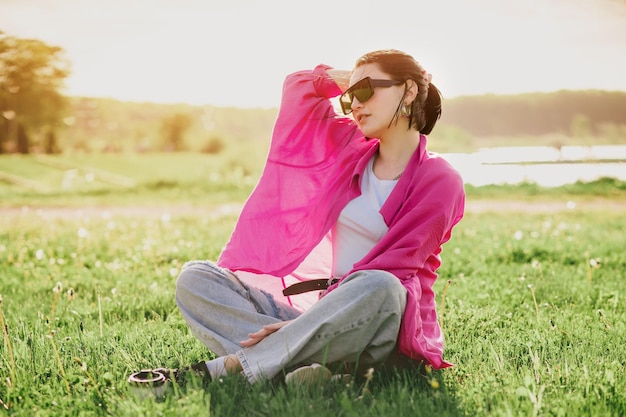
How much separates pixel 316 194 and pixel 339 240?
39cm

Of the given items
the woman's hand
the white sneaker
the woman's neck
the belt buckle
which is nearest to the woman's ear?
the woman's neck

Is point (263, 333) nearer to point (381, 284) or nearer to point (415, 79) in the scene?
point (381, 284)

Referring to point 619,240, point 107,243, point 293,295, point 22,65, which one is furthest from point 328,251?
point 22,65

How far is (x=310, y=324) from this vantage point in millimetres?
3158

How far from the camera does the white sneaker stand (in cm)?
310

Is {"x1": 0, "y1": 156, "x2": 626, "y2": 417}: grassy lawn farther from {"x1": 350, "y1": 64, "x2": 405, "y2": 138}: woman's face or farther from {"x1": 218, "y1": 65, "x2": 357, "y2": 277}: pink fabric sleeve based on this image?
{"x1": 350, "y1": 64, "x2": 405, "y2": 138}: woman's face

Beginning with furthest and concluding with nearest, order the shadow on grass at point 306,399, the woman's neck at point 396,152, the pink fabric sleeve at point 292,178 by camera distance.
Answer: the pink fabric sleeve at point 292,178
the woman's neck at point 396,152
the shadow on grass at point 306,399

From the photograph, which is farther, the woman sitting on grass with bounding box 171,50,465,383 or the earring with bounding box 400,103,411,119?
the earring with bounding box 400,103,411,119

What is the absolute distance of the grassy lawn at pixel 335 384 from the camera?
3051 mm

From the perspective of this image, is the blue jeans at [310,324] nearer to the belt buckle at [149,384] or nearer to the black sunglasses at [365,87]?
the belt buckle at [149,384]

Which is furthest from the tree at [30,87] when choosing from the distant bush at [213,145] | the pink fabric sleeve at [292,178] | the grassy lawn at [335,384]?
the pink fabric sleeve at [292,178]

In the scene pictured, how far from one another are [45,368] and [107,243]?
447cm

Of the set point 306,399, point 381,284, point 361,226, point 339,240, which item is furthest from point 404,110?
point 306,399

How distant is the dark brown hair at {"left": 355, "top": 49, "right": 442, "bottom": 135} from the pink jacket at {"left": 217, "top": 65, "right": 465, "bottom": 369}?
0.13 meters
